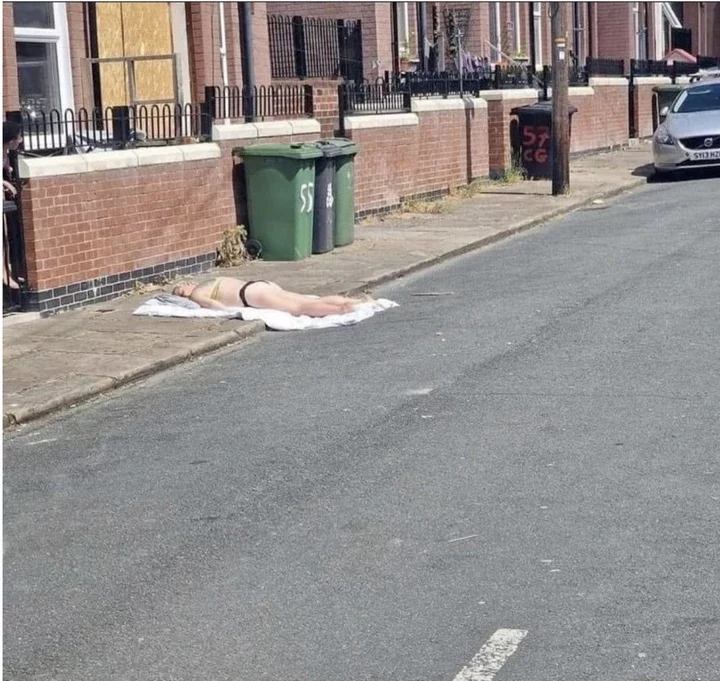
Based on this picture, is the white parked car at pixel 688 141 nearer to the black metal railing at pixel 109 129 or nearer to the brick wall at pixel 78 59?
the brick wall at pixel 78 59

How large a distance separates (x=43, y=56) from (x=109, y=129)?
9.75 ft

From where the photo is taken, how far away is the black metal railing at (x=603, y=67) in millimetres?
29125

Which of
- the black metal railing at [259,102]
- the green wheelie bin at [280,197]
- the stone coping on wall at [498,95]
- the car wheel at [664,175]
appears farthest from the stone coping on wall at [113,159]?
the car wheel at [664,175]

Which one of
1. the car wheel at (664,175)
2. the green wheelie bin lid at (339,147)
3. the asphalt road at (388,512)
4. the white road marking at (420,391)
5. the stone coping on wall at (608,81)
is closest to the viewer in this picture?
the asphalt road at (388,512)

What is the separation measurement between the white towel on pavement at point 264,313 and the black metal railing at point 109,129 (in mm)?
1700

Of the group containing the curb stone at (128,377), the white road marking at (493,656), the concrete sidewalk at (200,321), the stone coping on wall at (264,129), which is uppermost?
the stone coping on wall at (264,129)

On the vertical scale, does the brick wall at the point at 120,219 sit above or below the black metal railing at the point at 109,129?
below

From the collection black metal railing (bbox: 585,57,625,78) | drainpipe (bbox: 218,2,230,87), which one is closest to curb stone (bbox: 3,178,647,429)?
drainpipe (bbox: 218,2,230,87)

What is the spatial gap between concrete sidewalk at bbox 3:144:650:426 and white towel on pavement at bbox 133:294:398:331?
0.15 metres

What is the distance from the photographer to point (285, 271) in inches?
530

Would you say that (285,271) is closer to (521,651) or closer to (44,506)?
(44,506)

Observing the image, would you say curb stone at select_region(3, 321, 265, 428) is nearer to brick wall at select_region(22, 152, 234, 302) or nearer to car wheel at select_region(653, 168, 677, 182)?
brick wall at select_region(22, 152, 234, 302)

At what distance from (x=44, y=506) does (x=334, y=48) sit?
46.4ft

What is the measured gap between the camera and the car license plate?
21656 millimetres
